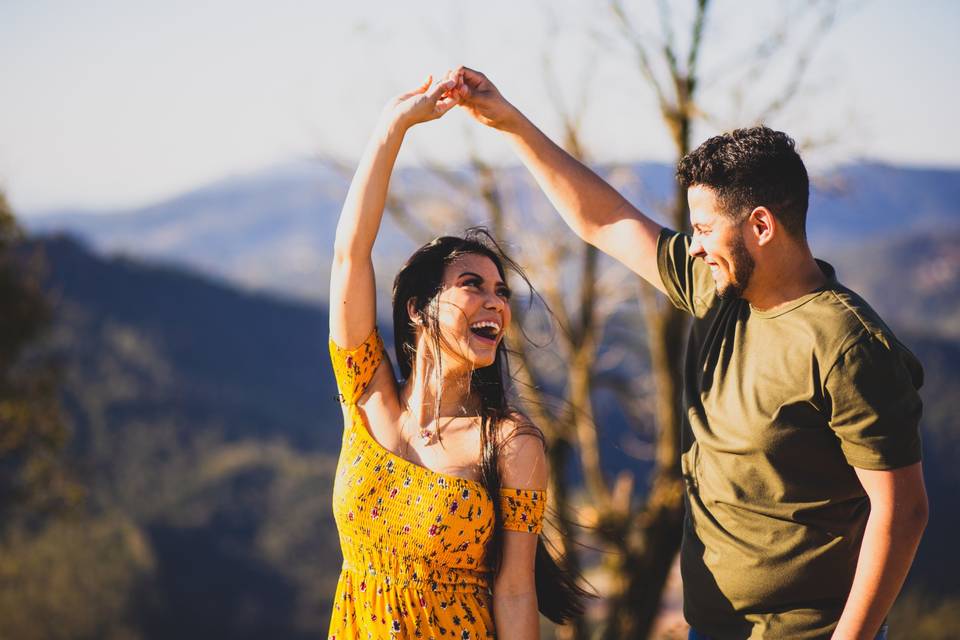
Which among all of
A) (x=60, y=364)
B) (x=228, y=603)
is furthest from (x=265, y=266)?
(x=60, y=364)

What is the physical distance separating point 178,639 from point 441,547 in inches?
1156

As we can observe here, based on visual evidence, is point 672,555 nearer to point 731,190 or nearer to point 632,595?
point 632,595

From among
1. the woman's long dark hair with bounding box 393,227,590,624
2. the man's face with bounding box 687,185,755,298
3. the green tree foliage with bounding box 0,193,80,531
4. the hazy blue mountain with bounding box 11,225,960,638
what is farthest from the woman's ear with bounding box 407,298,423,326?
the hazy blue mountain with bounding box 11,225,960,638

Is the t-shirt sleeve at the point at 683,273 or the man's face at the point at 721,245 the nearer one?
the man's face at the point at 721,245

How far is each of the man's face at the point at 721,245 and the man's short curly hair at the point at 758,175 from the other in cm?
2

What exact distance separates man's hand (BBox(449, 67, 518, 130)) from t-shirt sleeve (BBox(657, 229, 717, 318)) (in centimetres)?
47

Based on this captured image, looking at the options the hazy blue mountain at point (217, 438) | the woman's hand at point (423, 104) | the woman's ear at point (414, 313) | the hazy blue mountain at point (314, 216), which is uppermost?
the hazy blue mountain at point (314, 216)

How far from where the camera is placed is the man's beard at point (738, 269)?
1.76 meters

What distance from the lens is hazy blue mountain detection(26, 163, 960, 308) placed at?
6.15 meters

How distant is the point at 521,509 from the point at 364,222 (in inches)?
27.8

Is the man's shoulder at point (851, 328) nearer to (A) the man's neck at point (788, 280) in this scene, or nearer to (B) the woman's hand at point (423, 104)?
(A) the man's neck at point (788, 280)

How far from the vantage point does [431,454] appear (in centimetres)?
205

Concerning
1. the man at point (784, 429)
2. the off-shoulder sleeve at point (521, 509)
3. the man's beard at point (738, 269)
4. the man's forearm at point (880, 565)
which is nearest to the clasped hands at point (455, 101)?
the man at point (784, 429)

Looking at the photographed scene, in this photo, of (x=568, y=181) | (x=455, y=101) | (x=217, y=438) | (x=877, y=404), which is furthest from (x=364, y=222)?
(x=217, y=438)
